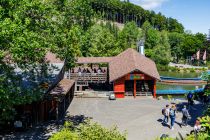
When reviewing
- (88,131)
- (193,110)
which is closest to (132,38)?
(193,110)

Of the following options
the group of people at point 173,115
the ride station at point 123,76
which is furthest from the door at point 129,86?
the group of people at point 173,115

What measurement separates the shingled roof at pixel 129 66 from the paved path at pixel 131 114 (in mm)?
3212

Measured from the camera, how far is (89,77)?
46.2 meters

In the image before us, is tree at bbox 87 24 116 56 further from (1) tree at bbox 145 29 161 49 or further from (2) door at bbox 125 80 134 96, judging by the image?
(1) tree at bbox 145 29 161 49

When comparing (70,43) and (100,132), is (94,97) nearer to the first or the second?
(70,43)

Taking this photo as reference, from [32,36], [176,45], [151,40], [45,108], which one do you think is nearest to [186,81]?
[45,108]

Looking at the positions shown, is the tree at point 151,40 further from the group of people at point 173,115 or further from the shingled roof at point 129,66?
the group of people at point 173,115

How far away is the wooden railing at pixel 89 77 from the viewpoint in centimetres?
4616

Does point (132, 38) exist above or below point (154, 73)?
above

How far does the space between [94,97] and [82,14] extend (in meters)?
16.2

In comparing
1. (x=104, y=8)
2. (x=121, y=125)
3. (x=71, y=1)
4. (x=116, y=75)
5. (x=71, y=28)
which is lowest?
(x=121, y=125)

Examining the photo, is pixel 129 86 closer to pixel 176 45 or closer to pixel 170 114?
pixel 170 114

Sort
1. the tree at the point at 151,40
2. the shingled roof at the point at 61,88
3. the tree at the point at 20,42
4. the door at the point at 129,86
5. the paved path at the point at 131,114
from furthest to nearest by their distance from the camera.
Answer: the tree at the point at 151,40 < the door at the point at 129,86 < the shingled roof at the point at 61,88 < the paved path at the point at 131,114 < the tree at the point at 20,42

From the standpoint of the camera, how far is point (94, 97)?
43.0 m
